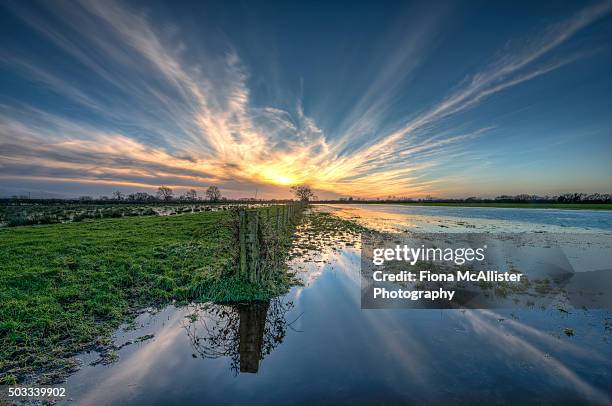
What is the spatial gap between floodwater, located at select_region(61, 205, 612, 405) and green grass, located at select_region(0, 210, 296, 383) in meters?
0.79

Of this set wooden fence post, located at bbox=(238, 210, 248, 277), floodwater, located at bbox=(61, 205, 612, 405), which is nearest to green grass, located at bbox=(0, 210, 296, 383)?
wooden fence post, located at bbox=(238, 210, 248, 277)

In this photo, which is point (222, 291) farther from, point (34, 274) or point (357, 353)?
point (34, 274)

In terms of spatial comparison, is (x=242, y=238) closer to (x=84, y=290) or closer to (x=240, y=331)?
(x=240, y=331)

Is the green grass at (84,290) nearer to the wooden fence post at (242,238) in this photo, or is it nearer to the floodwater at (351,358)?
the wooden fence post at (242,238)

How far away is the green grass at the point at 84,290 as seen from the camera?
18.3 feet

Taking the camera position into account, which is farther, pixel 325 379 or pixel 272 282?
pixel 272 282

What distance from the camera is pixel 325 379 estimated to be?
188 inches

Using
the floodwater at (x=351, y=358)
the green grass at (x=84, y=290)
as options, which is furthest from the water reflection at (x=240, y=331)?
the green grass at (x=84, y=290)

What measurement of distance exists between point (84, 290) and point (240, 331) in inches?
242

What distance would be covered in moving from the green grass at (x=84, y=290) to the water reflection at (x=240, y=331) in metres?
0.86

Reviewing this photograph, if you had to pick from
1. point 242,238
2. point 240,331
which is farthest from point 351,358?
point 242,238

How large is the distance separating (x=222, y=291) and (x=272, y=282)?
1.72m

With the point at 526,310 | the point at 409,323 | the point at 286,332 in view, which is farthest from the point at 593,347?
the point at 286,332

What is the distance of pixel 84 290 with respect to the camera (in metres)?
8.73
